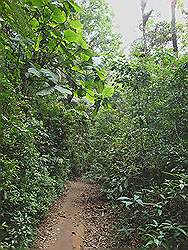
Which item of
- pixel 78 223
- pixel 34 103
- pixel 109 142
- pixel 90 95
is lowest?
pixel 78 223

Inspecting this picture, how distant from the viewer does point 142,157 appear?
355cm

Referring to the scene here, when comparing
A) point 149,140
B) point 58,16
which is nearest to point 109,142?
point 149,140

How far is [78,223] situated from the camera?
342cm

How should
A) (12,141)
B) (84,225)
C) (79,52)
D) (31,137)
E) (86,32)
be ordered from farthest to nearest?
(86,32) → (84,225) → (31,137) → (12,141) → (79,52)

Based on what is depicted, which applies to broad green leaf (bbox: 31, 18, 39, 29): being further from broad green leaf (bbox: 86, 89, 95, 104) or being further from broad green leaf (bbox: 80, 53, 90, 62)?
broad green leaf (bbox: 86, 89, 95, 104)

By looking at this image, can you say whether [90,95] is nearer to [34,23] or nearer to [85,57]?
[85,57]

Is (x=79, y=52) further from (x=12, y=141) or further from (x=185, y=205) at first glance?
(x=185, y=205)

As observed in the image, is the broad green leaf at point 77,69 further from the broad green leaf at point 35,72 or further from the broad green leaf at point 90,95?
the broad green leaf at point 35,72

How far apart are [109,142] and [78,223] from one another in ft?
6.35

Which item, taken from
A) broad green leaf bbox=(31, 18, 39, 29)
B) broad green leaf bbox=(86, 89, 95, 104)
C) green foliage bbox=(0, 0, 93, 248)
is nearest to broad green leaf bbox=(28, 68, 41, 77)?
green foliage bbox=(0, 0, 93, 248)

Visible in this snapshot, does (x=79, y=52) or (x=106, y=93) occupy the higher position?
(x=79, y=52)

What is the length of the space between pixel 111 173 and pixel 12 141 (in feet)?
5.84

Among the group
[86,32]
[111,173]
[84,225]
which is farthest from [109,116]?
[86,32]

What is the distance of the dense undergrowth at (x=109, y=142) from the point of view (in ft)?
4.42
